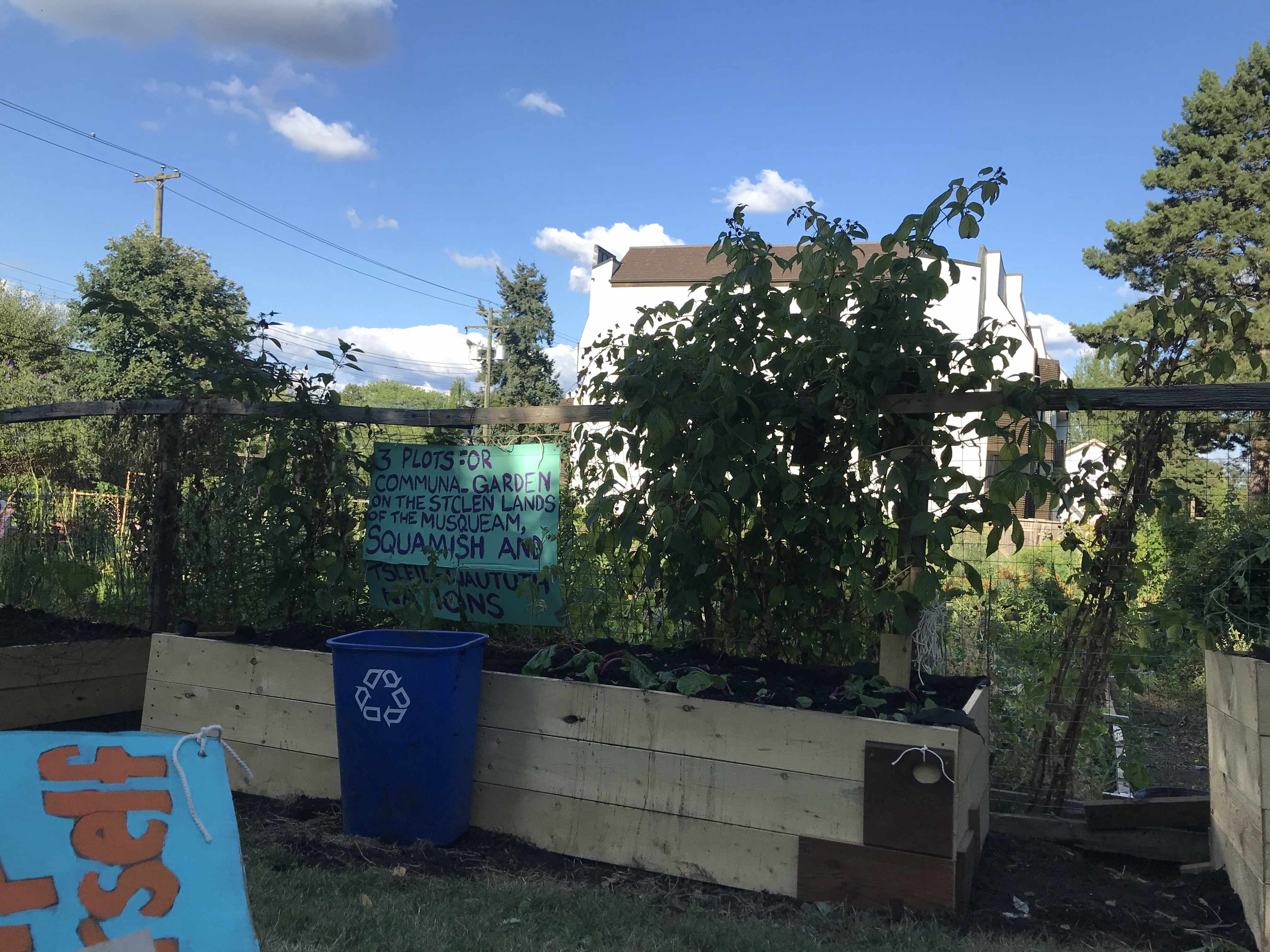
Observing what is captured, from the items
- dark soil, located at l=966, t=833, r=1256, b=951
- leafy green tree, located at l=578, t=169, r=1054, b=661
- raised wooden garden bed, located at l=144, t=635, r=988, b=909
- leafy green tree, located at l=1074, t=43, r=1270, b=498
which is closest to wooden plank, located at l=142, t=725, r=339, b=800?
raised wooden garden bed, located at l=144, t=635, r=988, b=909

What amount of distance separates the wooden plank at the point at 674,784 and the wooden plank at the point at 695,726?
0.03m

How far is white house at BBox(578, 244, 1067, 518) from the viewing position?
1128 inches

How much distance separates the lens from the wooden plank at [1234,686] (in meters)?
2.83

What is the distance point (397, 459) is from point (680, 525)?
1.98m

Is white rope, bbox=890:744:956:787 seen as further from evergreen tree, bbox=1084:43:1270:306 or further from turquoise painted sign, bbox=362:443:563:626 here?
evergreen tree, bbox=1084:43:1270:306

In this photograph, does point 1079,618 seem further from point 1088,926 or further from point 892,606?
point 1088,926

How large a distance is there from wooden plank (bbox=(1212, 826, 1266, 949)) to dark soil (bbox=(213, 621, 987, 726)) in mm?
949

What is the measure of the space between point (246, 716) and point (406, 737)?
1.22 m

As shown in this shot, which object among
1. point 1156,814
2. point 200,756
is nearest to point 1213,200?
point 1156,814

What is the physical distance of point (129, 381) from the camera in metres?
23.5

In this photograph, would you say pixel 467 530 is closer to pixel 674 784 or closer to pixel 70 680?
pixel 674 784

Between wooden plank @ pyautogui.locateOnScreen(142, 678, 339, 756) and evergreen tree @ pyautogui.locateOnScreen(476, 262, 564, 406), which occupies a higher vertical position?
evergreen tree @ pyautogui.locateOnScreen(476, 262, 564, 406)

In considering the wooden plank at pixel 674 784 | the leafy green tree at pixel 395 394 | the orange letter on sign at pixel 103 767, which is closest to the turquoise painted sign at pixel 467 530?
the wooden plank at pixel 674 784

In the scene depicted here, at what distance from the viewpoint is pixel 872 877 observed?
10.3 ft
